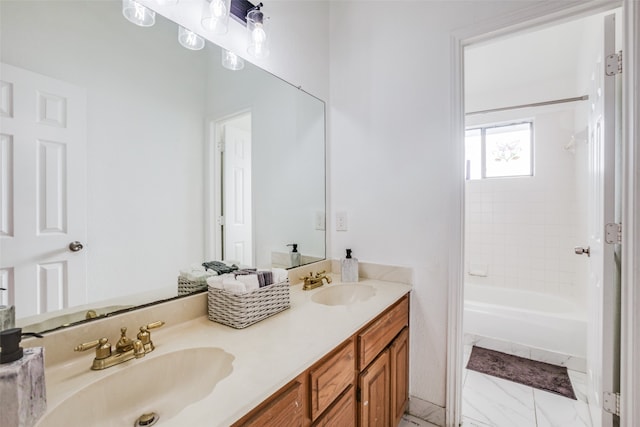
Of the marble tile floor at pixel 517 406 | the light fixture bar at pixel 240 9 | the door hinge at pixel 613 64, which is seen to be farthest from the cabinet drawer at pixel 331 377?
the door hinge at pixel 613 64

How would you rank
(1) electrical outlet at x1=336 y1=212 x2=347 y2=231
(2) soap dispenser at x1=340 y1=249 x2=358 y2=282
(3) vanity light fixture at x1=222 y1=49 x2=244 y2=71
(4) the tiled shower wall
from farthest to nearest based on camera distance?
(4) the tiled shower wall
(1) electrical outlet at x1=336 y1=212 x2=347 y2=231
(2) soap dispenser at x1=340 y1=249 x2=358 y2=282
(3) vanity light fixture at x1=222 y1=49 x2=244 y2=71

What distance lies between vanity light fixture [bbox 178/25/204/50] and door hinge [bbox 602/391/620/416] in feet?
7.73

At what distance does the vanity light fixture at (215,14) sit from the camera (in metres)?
1.10

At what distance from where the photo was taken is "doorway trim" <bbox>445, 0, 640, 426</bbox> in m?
1.13

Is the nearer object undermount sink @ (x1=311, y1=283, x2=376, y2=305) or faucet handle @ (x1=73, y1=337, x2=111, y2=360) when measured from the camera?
faucet handle @ (x1=73, y1=337, x2=111, y2=360)

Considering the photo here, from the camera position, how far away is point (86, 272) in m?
0.84

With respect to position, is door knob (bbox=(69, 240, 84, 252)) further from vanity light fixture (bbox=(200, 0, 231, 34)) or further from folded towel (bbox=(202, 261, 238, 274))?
vanity light fixture (bbox=(200, 0, 231, 34))

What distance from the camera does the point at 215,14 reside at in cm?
111

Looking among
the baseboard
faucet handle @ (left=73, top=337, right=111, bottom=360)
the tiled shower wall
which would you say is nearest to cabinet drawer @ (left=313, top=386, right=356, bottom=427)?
faucet handle @ (left=73, top=337, right=111, bottom=360)

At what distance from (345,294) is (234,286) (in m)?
0.77

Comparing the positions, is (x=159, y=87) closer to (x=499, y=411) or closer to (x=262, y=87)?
(x=262, y=87)

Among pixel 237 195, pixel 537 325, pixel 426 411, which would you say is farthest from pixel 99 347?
pixel 537 325

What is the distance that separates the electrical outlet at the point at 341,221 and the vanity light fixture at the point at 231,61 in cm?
102

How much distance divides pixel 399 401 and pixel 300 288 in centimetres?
78
